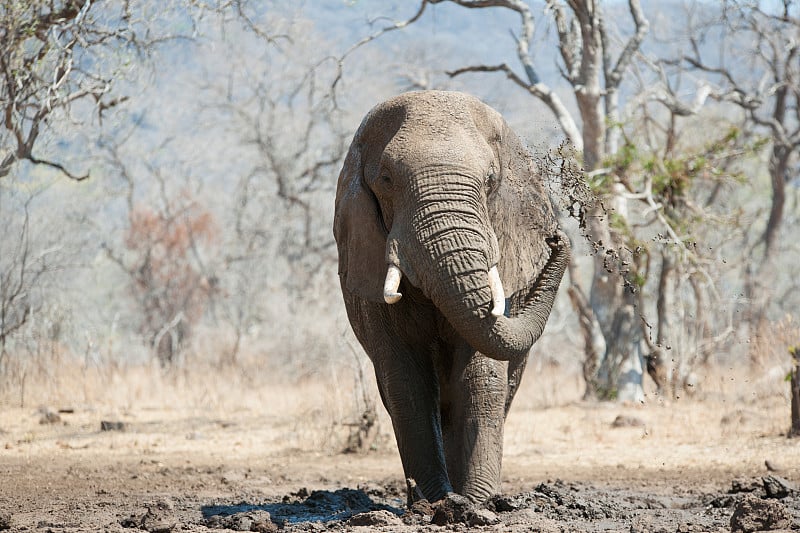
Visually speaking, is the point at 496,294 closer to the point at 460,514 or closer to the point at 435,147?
the point at 435,147

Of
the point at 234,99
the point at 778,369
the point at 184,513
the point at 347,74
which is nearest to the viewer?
the point at 184,513

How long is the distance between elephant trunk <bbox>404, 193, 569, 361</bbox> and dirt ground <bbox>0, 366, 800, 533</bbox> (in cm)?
96

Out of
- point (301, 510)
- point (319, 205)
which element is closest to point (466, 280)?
point (301, 510)

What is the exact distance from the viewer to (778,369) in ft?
44.5

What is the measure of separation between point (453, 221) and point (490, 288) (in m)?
0.41

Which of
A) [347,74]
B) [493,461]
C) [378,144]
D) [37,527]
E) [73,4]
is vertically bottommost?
[37,527]

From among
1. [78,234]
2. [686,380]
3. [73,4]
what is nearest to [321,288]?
[78,234]

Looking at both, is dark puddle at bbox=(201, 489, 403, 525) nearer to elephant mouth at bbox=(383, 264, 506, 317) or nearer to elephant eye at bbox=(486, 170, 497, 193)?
elephant mouth at bbox=(383, 264, 506, 317)

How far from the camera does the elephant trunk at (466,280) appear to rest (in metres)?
5.25

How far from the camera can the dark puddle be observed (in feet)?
21.6

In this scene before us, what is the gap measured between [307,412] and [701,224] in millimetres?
7486

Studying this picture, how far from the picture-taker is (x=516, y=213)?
625 centimetres

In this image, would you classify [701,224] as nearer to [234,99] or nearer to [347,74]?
[234,99]

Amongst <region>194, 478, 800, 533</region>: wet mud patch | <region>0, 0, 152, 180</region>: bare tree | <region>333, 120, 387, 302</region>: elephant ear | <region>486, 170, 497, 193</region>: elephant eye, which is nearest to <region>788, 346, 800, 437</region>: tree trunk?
<region>194, 478, 800, 533</region>: wet mud patch
